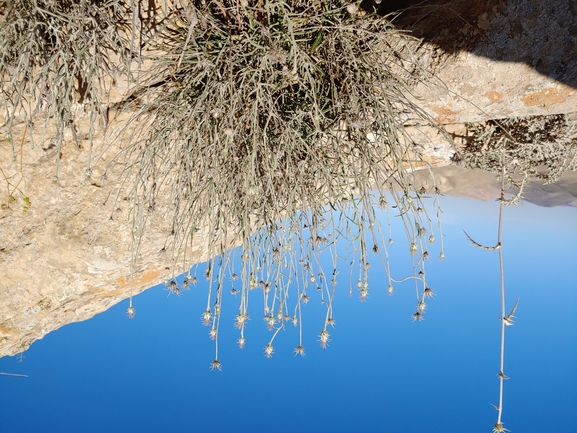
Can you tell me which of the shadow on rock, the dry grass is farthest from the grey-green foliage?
the shadow on rock

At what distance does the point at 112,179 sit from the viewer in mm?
1620

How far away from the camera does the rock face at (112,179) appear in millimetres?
1283

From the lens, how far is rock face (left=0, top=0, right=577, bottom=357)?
1.28 m

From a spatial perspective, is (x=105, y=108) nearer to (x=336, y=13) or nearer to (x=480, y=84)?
(x=336, y=13)

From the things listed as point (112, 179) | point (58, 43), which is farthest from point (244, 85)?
point (112, 179)

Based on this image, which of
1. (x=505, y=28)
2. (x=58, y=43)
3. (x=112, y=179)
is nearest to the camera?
(x=58, y=43)

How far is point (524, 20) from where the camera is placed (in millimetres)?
1251

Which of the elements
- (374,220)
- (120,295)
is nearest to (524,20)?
(374,220)

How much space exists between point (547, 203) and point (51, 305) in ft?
12.8

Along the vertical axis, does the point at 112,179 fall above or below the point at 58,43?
below

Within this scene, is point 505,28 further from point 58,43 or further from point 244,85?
point 58,43

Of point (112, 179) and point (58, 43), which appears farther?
point (112, 179)

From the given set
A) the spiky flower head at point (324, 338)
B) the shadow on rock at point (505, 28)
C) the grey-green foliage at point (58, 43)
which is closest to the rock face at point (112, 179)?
the shadow on rock at point (505, 28)

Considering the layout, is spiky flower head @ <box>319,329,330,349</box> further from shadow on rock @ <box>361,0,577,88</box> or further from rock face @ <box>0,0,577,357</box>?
shadow on rock @ <box>361,0,577,88</box>
